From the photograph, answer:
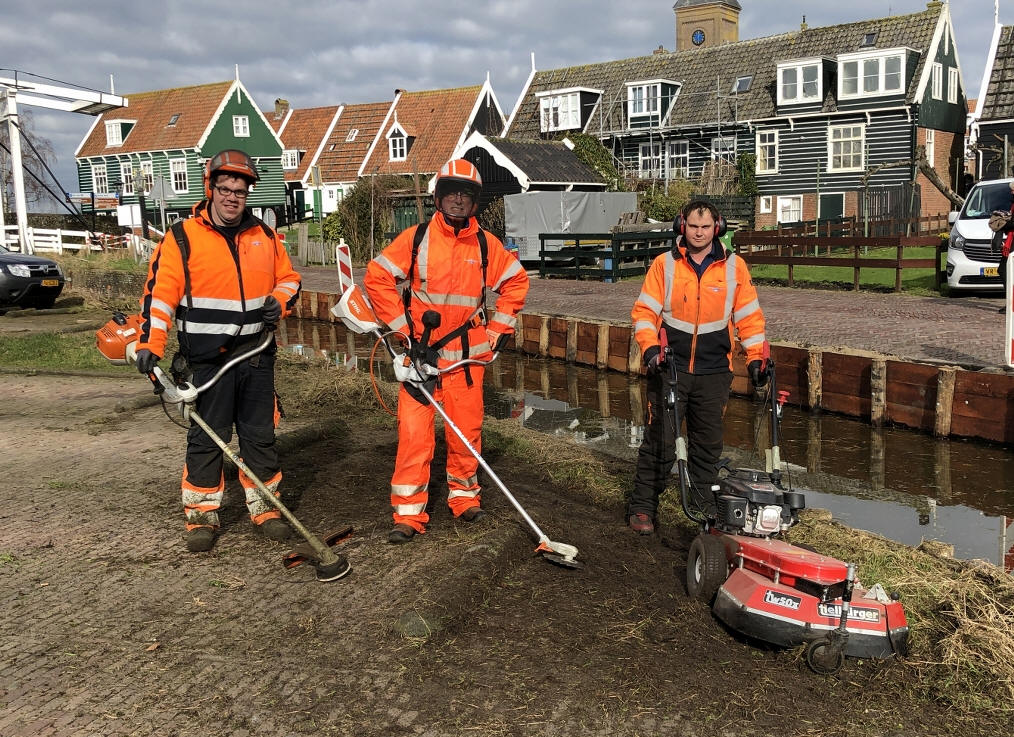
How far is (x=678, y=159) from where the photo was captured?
40844 millimetres

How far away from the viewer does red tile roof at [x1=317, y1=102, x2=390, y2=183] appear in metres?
50.2

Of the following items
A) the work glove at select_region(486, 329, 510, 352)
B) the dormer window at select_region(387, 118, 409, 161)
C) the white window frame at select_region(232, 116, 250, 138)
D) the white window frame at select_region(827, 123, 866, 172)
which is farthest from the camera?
the white window frame at select_region(232, 116, 250, 138)

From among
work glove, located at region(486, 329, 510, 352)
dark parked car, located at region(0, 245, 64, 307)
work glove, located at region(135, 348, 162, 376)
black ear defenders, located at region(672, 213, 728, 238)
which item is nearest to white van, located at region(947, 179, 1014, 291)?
black ear defenders, located at region(672, 213, 728, 238)

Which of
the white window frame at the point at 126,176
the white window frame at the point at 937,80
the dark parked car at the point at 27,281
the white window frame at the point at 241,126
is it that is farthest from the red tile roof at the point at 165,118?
the white window frame at the point at 937,80

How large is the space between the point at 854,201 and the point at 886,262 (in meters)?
21.1

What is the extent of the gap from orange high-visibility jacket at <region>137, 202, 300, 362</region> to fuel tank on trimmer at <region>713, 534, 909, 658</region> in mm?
3261

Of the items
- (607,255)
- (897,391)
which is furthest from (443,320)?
(607,255)

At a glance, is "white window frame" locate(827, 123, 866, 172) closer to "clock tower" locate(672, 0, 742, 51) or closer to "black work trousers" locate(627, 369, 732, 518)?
"black work trousers" locate(627, 369, 732, 518)

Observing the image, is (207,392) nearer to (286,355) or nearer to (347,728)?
(347,728)

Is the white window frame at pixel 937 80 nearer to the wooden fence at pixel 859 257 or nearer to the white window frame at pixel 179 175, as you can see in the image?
A: the wooden fence at pixel 859 257

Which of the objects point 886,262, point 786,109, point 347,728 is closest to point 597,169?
point 786,109

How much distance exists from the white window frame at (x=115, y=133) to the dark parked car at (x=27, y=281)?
36008 mm

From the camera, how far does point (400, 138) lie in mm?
47312

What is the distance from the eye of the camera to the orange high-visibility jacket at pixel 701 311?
18.5 ft
